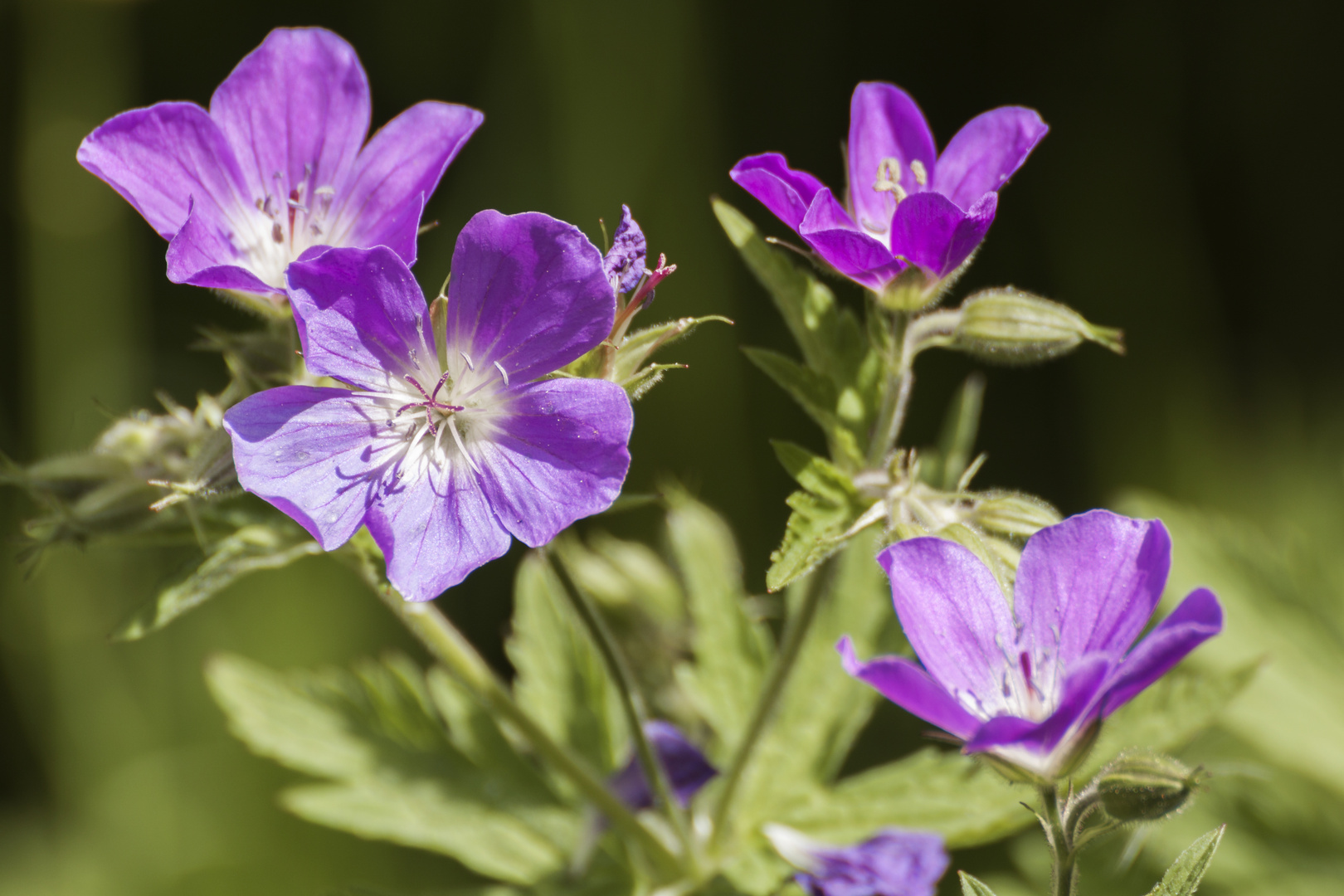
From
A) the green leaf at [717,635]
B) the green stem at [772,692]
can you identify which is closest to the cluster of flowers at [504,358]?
the green stem at [772,692]

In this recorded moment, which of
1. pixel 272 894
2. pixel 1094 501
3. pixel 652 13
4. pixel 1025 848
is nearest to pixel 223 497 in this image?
pixel 1025 848

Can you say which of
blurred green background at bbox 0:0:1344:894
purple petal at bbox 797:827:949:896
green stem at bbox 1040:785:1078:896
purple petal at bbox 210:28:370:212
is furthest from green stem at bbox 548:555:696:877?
blurred green background at bbox 0:0:1344:894

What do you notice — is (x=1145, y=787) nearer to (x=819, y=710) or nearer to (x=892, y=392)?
(x=892, y=392)

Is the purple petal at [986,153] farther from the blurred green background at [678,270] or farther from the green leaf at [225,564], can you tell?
the blurred green background at [678,270]

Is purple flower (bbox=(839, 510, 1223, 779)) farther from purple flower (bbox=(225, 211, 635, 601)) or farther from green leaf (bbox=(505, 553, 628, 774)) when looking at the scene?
green leaf (bbox=(505, 553, 628, 774))

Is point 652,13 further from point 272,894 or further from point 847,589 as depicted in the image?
point 272,894

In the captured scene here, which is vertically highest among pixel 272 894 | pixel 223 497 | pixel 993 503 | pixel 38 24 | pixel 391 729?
pixel 38 24
